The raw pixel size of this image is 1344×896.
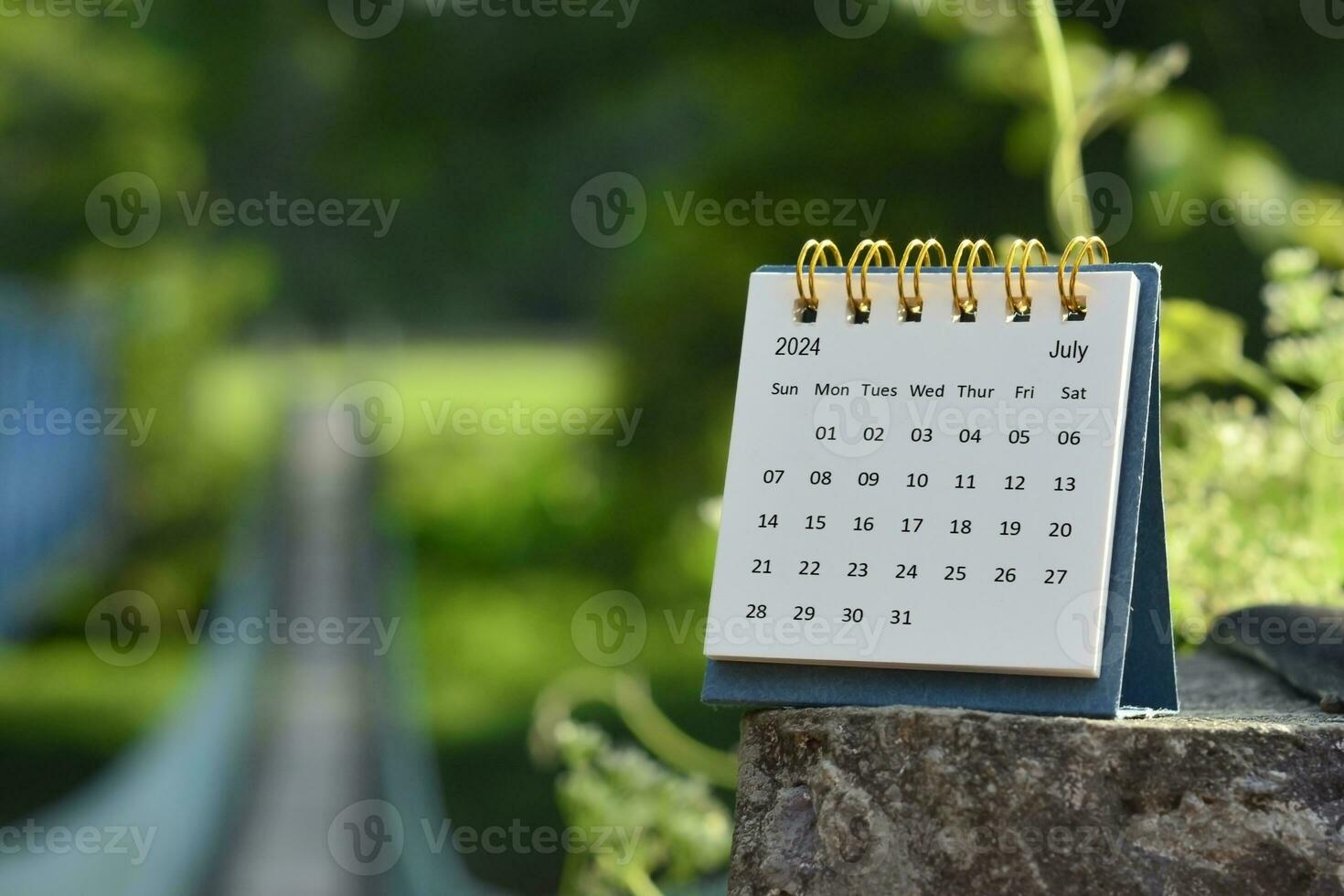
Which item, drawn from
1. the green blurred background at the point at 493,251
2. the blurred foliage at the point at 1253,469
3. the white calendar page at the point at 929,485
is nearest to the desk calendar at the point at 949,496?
the white calendar page at the point at 929,485

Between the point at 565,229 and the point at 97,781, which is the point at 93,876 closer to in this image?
the point at 97,781

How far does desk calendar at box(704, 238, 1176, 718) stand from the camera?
0.57 m

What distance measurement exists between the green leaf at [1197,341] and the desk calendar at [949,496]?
0.35 m

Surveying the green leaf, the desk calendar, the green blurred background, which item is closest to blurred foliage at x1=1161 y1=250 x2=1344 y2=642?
the green leaf

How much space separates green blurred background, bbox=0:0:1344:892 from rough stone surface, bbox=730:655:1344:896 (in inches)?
53.2

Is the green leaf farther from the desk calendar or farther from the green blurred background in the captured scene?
the green blurred background

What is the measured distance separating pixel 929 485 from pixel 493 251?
231 cm

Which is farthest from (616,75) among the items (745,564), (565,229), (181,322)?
(745,564)

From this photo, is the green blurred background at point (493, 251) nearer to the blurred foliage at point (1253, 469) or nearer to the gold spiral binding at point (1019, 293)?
the blurred foliage at point (1253, 469)

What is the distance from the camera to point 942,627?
1.88 feet

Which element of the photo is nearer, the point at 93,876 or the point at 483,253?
the point at 93,876

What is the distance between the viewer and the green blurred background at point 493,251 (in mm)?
1871

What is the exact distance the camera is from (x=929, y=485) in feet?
1.94

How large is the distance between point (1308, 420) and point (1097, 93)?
29 cm
